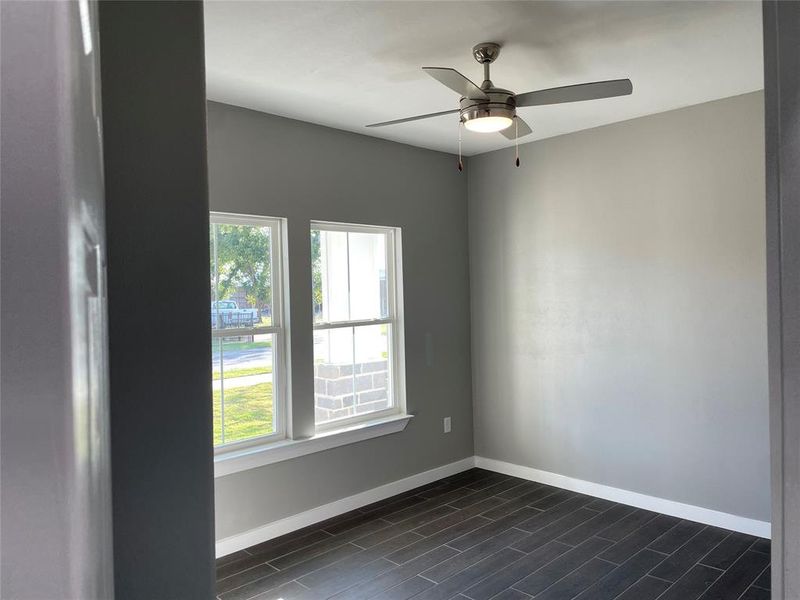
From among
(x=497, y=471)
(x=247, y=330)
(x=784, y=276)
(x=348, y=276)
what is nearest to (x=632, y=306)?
(x=497, y=471)

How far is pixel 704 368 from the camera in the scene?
11.9 ft

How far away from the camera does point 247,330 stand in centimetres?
350

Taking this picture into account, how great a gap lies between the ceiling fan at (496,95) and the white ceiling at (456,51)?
104 mm

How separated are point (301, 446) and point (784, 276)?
3.09m

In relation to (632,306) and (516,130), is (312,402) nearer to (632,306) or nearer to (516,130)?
(516,130)

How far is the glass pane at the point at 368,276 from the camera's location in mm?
4188

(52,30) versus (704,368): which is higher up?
(52,30)

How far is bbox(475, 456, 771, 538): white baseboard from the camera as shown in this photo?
3459mm

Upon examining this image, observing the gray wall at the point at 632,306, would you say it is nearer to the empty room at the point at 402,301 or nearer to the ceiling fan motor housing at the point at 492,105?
the empty room at the point at 402,301

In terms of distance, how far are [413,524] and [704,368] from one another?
7.08ft

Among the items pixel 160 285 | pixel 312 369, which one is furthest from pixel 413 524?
pixel 160 285

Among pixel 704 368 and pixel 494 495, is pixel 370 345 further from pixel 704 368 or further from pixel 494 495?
pixel 704 368

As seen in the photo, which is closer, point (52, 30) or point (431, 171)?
point (52, 30)

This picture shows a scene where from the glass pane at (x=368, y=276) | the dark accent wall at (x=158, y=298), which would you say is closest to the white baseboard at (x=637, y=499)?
the glass pane at (x=368, y=276)
